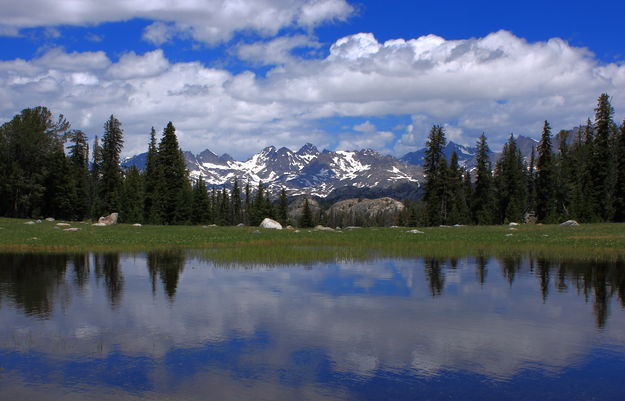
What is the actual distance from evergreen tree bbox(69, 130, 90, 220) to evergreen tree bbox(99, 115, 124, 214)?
344 centimetres

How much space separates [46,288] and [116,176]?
247 ft

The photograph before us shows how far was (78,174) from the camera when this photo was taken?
294 ft

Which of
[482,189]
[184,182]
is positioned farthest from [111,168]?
[482,189]

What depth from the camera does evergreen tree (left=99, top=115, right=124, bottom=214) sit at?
92438 mm

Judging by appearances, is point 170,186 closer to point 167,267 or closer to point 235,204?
point 167,267

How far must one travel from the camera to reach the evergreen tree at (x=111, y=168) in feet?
303

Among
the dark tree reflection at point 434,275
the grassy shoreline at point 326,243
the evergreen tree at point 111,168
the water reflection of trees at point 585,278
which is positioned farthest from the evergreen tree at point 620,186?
the evergreen tree at point 111,168

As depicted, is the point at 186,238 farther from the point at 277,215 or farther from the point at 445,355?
the point at 277,215

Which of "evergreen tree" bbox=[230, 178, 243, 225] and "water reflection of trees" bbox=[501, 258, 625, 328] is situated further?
"evergreen tree" bbox=[230, 178, 243, 225]

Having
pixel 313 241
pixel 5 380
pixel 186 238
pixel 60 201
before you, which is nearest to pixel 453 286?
pixel 5 380

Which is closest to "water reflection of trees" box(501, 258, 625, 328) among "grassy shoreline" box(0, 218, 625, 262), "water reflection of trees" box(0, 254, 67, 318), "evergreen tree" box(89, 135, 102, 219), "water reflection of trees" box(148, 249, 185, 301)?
"grassy shoreline" box(0, 218, 625, 262)

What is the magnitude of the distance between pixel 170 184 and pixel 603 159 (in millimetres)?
63924

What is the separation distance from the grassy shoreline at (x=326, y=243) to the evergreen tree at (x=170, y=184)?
88.1 ft

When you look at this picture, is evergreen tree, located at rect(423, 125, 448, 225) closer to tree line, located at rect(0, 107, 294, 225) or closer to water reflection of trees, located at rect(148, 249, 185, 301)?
tree line, located at rect(0, 107, 294, 225)
